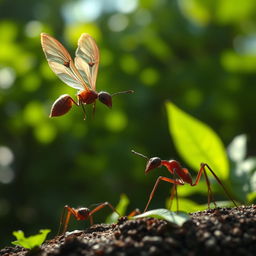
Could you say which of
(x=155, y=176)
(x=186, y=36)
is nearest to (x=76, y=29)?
(x=186, y=36)

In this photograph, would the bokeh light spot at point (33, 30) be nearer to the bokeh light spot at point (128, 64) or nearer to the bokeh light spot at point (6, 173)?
the bokeh light spot at point (128, 64)

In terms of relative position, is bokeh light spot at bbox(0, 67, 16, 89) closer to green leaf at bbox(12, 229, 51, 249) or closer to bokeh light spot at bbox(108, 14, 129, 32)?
bokeh light spot at bbox(108, 14, 129, 32)

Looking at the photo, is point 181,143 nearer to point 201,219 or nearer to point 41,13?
point 201,219

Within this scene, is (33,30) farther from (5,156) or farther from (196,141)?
(196,141)

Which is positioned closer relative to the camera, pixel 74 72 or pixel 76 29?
pixel 74 72

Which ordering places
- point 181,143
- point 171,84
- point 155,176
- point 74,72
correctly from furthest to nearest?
point 171,84, point 155,176, point 181,143, point 74,72

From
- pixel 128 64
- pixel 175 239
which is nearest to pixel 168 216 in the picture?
pixel 175 239

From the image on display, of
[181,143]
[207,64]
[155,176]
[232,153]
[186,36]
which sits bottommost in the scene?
[155,176]

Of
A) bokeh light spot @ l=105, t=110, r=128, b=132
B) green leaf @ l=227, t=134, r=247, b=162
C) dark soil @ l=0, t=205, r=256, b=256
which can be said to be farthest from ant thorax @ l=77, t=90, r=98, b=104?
bokeh light spot @ l=105, t=110, r=128, b=132
